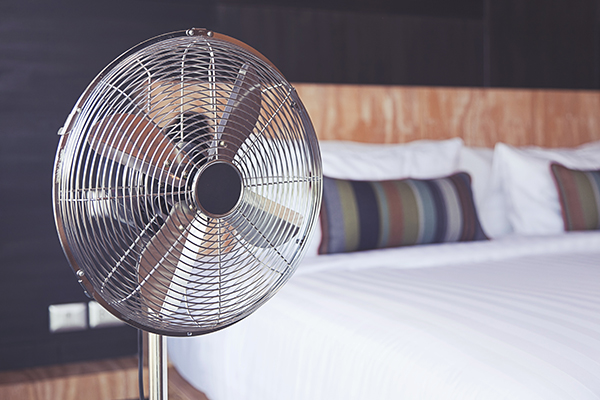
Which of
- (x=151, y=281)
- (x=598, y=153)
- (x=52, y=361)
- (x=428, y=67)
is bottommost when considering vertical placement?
(x=52, y=361)

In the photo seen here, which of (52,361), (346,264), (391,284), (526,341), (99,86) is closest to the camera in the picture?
(99,86)

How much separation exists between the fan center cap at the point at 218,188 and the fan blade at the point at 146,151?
0.12 feet

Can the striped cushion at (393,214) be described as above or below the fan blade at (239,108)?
below

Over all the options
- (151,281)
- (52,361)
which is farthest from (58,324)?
(151,281)

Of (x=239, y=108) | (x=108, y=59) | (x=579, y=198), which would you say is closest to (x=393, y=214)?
(x=579, y=198)

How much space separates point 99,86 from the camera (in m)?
0.89

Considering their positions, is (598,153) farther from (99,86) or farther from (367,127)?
(99,86)

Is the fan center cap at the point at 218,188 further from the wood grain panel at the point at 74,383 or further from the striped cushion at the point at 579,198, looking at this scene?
the striped cushion at the point at 579,198

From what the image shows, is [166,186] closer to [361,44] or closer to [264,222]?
[264,222]

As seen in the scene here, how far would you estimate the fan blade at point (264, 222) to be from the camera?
3.38 feet

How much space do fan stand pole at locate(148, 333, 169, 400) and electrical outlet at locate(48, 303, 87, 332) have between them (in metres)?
1.31

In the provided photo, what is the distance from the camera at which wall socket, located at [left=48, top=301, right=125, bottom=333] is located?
221 cm

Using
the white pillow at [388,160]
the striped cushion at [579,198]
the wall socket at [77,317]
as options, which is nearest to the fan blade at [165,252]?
the white pillow at [388,160]

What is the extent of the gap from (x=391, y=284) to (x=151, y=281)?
29.9 inches
